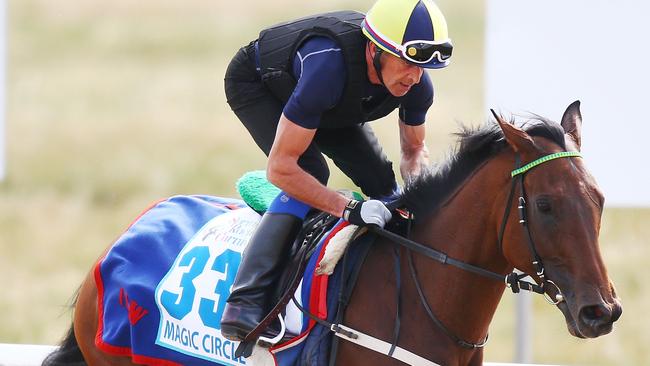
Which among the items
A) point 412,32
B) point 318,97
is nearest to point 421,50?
point 412,32

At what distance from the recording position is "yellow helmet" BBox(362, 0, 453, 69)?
402cm

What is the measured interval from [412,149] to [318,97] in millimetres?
839

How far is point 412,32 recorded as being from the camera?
13.2 feet

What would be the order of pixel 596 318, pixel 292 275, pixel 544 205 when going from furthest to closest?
1. pixel 292 275
2. pixel 544 205
3. pixel 596 318

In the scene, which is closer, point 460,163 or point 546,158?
point 546,158

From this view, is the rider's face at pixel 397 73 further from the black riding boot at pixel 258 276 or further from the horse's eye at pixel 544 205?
the horse's eye at pixel 544 205

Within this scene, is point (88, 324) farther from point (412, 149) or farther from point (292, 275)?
point (412, 149)

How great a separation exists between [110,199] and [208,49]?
5964mm

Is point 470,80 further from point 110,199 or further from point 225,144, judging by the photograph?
point 110,199

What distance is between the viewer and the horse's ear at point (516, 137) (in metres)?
3.77

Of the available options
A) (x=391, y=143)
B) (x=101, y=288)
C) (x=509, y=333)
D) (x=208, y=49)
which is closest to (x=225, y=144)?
(x=391, y=143)

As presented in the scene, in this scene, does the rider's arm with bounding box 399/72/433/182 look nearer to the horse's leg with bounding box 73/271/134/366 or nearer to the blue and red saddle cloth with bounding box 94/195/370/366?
the blue and red saddle cloth with bounding box 94/195/370/366

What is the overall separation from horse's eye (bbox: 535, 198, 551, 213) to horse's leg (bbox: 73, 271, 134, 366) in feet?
7.09

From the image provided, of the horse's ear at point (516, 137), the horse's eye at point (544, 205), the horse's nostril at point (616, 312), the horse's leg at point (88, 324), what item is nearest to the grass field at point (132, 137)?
the horse's leg at point (88, 324)
